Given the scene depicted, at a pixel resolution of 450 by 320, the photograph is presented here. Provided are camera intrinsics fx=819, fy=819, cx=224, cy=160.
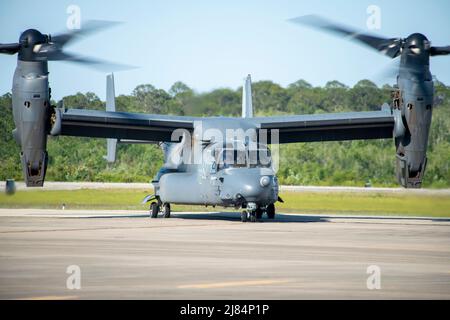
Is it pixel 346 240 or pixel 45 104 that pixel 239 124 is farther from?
pixel 346 240

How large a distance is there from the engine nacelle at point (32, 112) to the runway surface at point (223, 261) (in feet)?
8.98

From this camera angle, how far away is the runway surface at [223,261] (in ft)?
29.7

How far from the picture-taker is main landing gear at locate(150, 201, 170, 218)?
1025 inches

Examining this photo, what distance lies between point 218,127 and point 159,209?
3834 millimetres

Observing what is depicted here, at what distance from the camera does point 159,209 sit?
26.3 meters

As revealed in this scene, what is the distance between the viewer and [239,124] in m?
24.8

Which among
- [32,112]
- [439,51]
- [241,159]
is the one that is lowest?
[241,159]

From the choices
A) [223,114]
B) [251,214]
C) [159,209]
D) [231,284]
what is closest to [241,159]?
[251,214]

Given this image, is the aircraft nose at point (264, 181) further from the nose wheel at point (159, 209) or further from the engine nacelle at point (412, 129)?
the nose wheel at point (159, 209)

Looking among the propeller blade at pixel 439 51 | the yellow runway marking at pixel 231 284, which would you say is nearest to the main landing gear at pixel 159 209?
the propeller blade at pixel 439 51

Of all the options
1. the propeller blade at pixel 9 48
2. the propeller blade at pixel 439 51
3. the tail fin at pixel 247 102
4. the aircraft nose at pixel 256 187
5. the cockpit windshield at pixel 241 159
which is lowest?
the aircraft nose at pixel 256 187

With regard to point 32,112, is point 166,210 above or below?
below

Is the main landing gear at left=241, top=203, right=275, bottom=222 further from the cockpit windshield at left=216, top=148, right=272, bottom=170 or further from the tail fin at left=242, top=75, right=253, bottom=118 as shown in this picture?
the tail fin at left=242, top=75, right=253, bottom=118

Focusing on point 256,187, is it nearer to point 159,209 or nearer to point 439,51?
point 159,209
